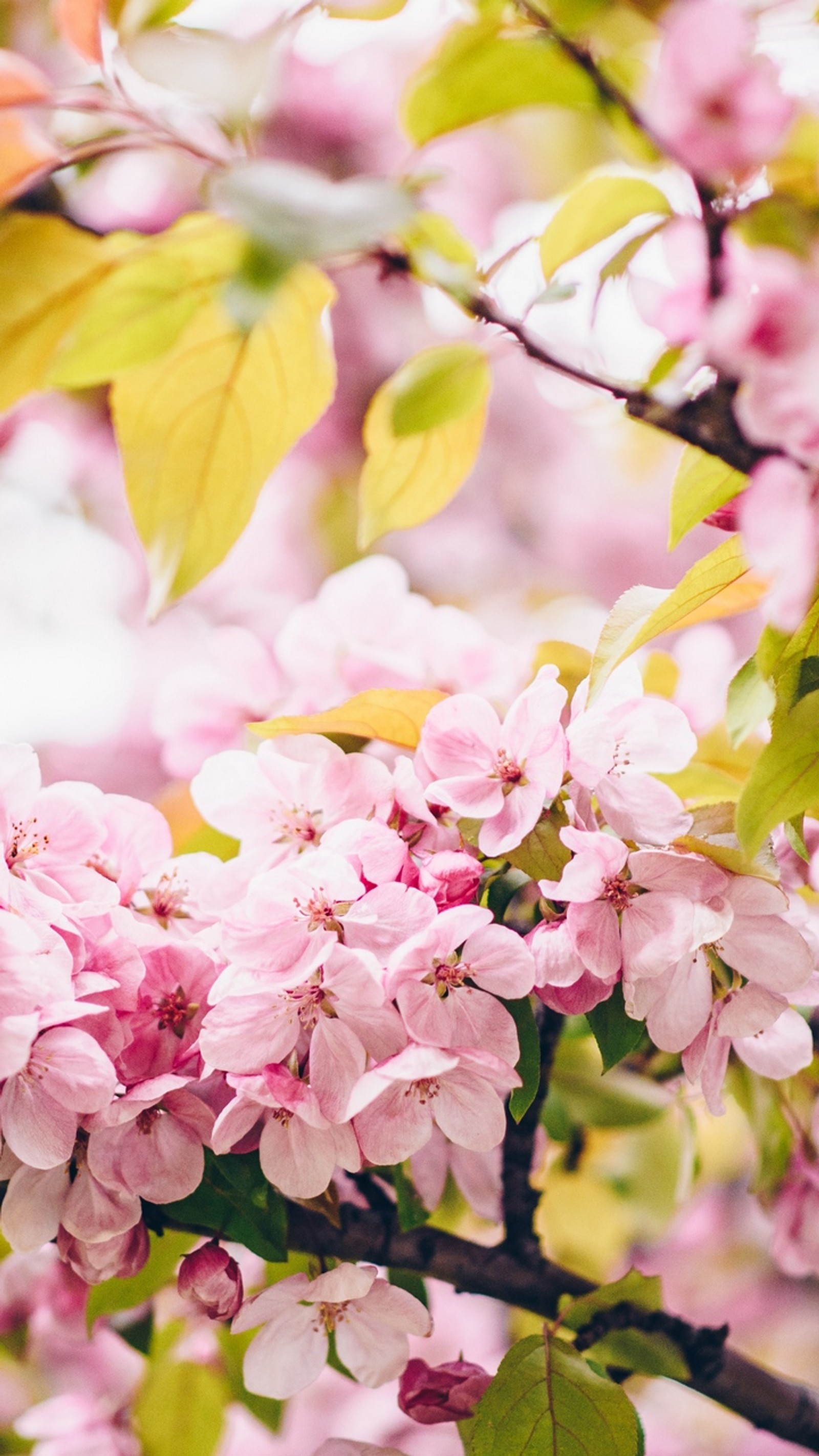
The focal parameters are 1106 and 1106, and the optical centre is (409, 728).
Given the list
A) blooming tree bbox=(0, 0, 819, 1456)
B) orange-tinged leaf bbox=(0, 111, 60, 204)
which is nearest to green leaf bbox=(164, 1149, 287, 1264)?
blooming tree bbox=(0, 0, 819, 1456)

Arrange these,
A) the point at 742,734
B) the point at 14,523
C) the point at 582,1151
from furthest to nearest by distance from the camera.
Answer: the point at 14,523 < the point at 582,1151 < the point at 742,734

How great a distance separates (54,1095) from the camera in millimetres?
355

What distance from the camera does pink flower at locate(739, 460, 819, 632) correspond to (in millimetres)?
281

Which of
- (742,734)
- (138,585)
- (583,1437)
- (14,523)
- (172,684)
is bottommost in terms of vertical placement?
(138,585)

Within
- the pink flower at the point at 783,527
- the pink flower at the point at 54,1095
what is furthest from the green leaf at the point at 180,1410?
the pink flower at the point at 783,527

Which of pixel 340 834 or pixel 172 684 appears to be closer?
pixel 340 834

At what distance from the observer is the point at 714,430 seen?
0.32 meters

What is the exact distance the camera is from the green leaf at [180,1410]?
0.62 metres

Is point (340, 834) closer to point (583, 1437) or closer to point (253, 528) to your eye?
point (583, 1437)

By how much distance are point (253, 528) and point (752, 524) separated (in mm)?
1187

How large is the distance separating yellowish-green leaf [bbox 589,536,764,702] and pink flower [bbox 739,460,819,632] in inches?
3.0

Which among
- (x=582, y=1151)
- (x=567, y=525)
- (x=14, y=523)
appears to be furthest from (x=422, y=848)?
(x=567, y=525)

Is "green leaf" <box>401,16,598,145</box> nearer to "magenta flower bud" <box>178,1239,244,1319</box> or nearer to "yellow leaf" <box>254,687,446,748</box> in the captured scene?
"yellow leaf" <box>254,687,446,748</box>

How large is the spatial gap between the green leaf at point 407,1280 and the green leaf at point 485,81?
0.44 metres
